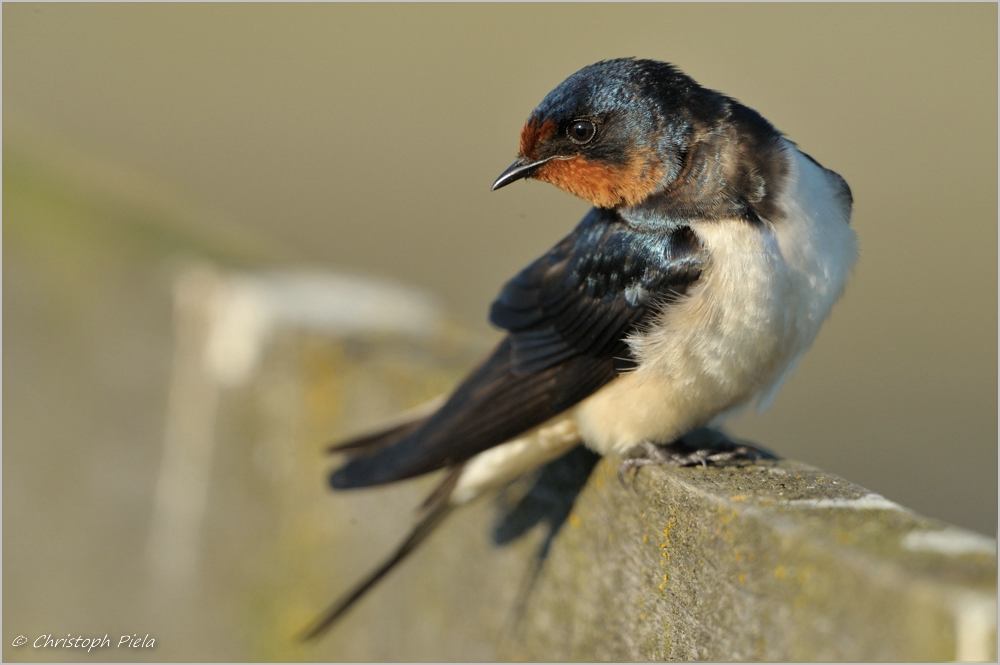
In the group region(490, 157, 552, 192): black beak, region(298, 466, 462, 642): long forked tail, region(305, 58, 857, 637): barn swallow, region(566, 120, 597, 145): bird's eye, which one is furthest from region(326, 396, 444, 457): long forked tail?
region(566, 120, 597, 145): bird's eye

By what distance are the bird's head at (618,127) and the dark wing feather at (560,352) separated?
0.09m

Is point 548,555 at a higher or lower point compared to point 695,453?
lower

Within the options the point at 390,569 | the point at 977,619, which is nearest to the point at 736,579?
the point at 977,619

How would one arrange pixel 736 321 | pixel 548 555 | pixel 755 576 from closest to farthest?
pixel 755 576 < pixel 548 555 < pixel 736 321

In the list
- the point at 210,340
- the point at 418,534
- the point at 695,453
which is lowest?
the point at 418,534

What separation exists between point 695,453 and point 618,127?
0.57 m

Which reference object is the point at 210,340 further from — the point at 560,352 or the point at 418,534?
the point at 560,352

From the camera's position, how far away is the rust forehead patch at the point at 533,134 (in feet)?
6.06

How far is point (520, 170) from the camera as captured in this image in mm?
1893

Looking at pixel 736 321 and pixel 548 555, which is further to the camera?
pixel 736 321

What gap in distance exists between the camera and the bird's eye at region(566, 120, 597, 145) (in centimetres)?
183

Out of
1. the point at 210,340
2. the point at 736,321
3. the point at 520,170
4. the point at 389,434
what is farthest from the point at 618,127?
the point at 210,340

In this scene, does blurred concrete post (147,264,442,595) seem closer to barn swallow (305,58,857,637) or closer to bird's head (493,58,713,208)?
barn swallow (305,58,857,637)

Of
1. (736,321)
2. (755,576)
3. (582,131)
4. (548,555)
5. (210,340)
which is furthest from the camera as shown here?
(210,340)
